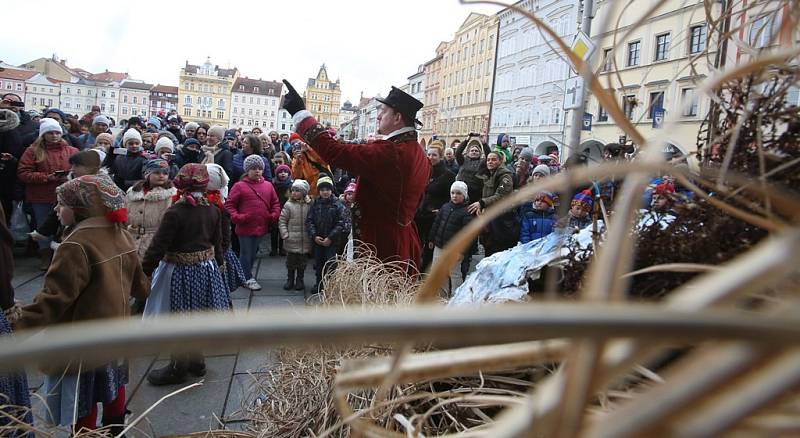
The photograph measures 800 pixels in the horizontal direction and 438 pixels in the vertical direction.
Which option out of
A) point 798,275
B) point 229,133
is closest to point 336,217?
point 798,275

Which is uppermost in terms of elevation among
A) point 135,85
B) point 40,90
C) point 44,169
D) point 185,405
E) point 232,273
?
point 135,85

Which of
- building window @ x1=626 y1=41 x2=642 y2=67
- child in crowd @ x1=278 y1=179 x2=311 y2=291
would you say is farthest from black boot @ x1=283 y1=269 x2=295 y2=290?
building window @ x1=626 y1=41 x2=642 y2=67

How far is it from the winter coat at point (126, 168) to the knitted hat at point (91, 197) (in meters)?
3.45

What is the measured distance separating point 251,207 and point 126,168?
153 centimetres

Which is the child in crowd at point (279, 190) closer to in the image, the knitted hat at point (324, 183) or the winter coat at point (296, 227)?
the winter coat at point (296, 227)

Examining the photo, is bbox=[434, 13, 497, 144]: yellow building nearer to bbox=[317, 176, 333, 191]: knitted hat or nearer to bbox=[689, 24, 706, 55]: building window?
bbox=[317, 176, 333, 191]: knitted hat

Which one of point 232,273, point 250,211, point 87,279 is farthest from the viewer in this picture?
point 250,211

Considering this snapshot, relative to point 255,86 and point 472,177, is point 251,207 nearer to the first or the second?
point 472,177

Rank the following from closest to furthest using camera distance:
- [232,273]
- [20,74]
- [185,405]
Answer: [185,405] → [232,273] → [20,74]

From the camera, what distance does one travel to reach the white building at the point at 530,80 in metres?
32.8

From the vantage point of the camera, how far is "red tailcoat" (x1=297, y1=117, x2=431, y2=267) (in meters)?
3.19

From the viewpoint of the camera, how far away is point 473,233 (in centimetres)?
39

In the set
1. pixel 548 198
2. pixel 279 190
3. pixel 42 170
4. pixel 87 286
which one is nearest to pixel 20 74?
pixel 279 190

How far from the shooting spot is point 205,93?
324 feet
